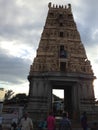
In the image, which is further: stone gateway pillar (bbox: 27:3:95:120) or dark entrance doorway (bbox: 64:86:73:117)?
dark entrance doorway (bbox: 64:86:73:117)

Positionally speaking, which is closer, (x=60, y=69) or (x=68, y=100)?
(x=60, y=69)

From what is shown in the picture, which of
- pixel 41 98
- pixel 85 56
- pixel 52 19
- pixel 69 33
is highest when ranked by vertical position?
pixel 52 19

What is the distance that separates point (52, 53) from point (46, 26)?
4309mm

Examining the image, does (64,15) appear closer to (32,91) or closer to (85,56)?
(85,56)

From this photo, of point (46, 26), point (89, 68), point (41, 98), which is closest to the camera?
point (41, 98)

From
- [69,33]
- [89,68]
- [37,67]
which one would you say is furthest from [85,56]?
[37,67]

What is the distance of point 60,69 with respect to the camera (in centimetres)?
2897

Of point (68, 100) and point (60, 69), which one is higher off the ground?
point (60, 69)

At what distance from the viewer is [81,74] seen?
94.1 feet

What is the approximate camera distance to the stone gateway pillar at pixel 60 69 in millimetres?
27516

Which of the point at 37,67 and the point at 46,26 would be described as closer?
the point at 37,67

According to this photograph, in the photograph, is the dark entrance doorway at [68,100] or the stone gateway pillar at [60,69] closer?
the stone gateway pillar at [60,69]

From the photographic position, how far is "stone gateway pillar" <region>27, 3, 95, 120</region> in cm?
2752

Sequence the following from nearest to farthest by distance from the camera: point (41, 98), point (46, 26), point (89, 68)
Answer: point (41, 98)
point (89, 68)
point (46, 26)
